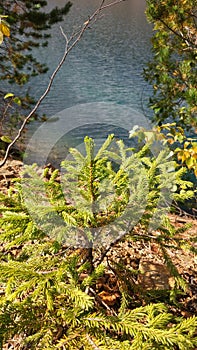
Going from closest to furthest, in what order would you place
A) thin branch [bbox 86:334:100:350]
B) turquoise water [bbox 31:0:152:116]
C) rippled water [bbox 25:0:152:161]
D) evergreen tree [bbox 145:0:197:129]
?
thin branch [bbox 86:334:100:350], evergreen tree [bbox 145:0:197:129], rippled water [bbox 25:0:152:161], turquoise water [bbox 31:0:152:116]

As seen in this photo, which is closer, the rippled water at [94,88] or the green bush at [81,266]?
the green bush at [81,266]

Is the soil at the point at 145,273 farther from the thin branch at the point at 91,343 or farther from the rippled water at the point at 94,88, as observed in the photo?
the rippled water at the point at 94,88

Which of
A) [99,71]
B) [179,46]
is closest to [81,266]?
[179,46]

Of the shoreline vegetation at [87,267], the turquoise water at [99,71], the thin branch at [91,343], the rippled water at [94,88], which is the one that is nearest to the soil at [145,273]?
the shoreline vegetation at [87,267]

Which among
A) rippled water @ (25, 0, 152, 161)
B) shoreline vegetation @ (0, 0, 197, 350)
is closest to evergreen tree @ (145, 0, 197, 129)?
shoreline vegetation @ (0, 0, 197, 350)

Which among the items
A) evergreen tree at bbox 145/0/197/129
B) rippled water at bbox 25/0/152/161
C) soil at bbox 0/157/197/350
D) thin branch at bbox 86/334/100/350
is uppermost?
rippled water at bbox 25/0/152/161

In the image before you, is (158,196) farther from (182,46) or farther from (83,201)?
(182,46)

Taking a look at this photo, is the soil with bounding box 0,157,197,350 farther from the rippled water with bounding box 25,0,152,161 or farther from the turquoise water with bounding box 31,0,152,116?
the turquoise water with bounding box 31,0,152,116

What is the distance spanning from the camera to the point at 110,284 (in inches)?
63.2

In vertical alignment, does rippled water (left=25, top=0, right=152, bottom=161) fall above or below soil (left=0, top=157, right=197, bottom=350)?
above

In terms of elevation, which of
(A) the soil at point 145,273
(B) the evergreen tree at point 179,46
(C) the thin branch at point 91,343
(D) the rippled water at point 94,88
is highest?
(D) the rippled water at point 94,88

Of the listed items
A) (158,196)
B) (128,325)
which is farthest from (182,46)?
(128,325)

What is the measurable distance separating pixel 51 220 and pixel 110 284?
2.09ft

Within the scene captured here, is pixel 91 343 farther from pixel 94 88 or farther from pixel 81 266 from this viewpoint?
pixel 94 88
